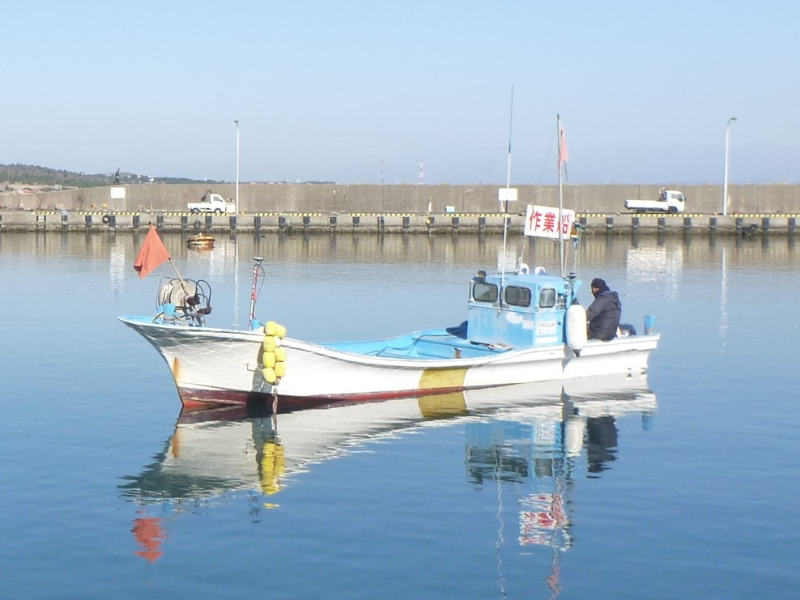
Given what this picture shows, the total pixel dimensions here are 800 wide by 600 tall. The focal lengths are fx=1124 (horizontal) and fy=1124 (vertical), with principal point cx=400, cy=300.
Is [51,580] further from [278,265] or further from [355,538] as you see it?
[278,265]

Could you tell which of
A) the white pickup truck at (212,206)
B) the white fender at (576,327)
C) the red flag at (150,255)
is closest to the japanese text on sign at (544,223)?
the white fender at (576,327)

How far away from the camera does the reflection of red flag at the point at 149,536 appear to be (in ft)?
45.2

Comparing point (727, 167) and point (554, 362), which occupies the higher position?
point (727, 167)

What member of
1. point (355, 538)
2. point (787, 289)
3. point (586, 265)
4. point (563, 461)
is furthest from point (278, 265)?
point (355, 538)

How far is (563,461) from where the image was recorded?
18828 millimetres

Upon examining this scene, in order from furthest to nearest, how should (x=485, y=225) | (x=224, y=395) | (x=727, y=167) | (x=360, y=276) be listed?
(x=727, y=167) < (x=485, y=225) < (x=360, y=276) < (x=224, y=395)

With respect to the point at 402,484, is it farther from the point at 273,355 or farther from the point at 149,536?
the point at 273,355

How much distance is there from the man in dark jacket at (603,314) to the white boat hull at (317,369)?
29 centimetres

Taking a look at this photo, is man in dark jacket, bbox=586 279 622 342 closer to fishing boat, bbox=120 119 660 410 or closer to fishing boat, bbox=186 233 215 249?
fishing boat, bbox=120 119 660 410

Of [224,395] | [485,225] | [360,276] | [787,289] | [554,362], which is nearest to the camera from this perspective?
[224,395]

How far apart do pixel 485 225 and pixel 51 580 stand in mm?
69988

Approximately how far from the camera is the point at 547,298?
24266 millimetres

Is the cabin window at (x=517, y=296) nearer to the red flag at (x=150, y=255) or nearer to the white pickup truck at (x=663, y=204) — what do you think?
the red flag at (x=150, y=255)

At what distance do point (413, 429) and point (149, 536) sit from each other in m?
7.28
